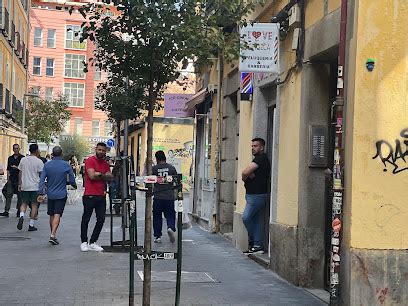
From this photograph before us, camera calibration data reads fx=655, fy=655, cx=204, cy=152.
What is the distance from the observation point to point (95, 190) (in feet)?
35.8

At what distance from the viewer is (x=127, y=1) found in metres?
6.01

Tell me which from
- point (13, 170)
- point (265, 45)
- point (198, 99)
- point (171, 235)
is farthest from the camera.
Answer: point (198, 99)

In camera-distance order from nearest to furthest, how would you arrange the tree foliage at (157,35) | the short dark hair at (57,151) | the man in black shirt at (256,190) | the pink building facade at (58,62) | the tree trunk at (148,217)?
the tree foliage at (157,35) < the tree trunk at (148,217) < the man in black shirt at (256,190) < the short dark hair at (57,151) < the pink building facade at (58,62)

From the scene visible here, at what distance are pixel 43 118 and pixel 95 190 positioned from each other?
35165mm

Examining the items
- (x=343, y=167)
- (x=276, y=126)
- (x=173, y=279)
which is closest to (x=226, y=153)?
(x=276, y=126)

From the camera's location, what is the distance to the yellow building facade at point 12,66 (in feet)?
96.4

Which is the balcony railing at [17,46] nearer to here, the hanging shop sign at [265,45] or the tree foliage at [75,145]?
the hanging shop sign at [265,45]

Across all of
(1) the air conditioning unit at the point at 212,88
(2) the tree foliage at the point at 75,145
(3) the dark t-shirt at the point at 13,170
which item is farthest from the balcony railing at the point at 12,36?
(2) the tree foliage at the point at 75,145

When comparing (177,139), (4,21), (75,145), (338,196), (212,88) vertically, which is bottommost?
(338,196)

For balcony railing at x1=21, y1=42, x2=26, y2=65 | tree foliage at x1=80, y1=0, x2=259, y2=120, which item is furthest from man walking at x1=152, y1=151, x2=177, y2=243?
balcony railing at x1=21, y1=42, x2=26, y2=65

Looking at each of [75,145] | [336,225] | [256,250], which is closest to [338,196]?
[336,225]

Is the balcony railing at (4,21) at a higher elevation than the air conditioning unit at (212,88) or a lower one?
higher

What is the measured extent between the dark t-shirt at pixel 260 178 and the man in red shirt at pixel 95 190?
91.9 inches

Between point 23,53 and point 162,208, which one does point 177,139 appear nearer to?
point 23,53
